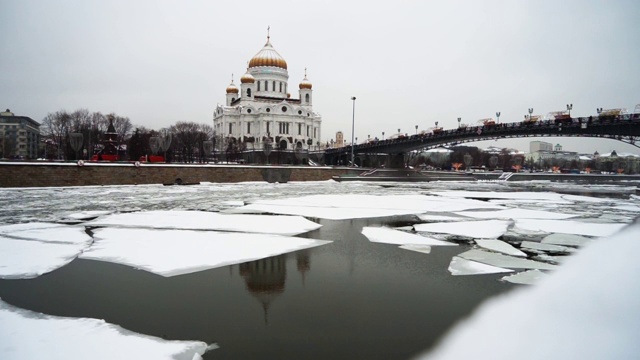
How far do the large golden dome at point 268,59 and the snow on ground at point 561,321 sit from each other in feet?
363

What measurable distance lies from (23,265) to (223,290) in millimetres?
4492

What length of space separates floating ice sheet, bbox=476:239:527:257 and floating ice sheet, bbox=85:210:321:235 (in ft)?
16.5

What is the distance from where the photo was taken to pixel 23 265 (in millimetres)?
8352

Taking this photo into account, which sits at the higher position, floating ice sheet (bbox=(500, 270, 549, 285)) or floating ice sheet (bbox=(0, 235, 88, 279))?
floating ice sheet (bbox=(500, 270, 549, 285))

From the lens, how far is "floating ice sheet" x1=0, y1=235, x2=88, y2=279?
7.90 metres

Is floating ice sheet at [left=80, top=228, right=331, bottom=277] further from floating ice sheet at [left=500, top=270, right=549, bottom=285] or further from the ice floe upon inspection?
the ice floe

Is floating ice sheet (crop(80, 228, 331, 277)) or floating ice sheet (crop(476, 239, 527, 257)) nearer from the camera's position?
floating ice sheet (crop(80, 228, 331, 277))

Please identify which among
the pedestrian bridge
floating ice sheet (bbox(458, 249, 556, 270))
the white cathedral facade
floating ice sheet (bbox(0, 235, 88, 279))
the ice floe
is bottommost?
floating ice sheet (bbox(0, 235, 88, 279))

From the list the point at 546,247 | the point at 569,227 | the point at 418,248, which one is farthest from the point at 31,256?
the point at 569,227

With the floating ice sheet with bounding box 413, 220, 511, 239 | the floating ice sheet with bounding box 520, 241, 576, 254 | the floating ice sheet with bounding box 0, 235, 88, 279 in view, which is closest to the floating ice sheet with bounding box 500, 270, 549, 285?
the floating ice sheet with bounding box 520, 241, 576, 254

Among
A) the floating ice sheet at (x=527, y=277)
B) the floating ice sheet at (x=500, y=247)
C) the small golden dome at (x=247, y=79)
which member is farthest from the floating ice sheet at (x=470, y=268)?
the small golden dome at (x=247, y=79)

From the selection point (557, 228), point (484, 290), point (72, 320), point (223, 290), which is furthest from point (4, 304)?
point (557, 228)

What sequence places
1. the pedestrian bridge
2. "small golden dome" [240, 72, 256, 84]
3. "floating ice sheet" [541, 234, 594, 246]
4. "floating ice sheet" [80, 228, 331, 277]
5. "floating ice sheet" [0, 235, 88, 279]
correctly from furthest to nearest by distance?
"small golden dome" [240, 72, 256, 84] < the pedestrian bridge < "floating ice sheet" [541, 234, 594, 246] < "floating ice sheet" [80, 228, 331, 277] < "floating ice sheet" [0, 235, 88, 279]

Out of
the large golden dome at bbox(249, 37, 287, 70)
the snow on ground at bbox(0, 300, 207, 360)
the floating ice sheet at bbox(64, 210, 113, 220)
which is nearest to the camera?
the snow on ground at bbox(0, 300, 207, 360)
